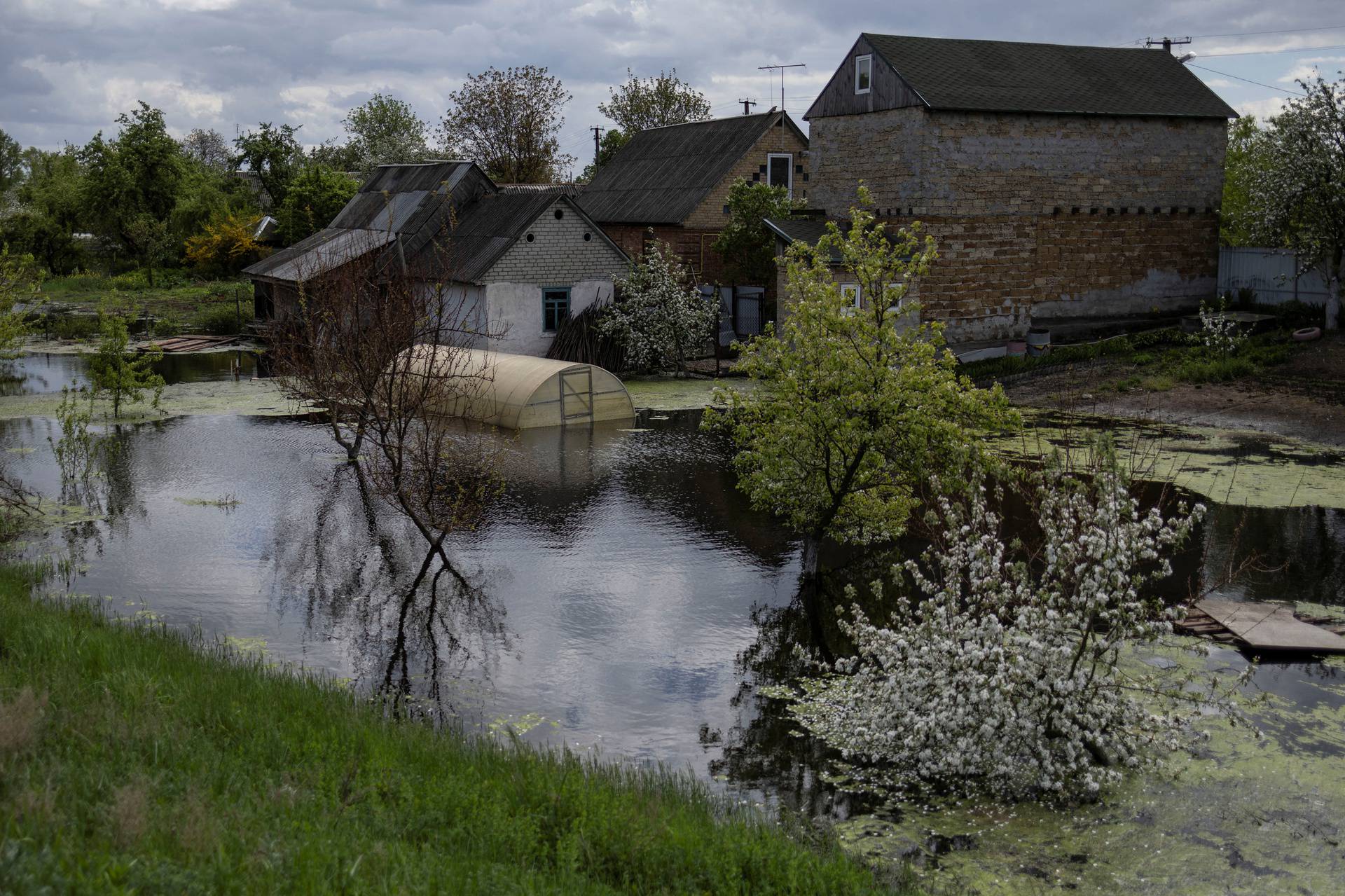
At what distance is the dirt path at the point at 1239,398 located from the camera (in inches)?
1115

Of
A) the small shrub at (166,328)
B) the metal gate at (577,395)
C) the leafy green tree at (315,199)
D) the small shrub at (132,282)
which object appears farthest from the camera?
the small shrub at (132,282)

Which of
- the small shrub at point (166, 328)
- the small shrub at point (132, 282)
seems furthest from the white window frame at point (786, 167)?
the small shrub at point (132, 282)

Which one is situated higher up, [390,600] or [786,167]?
[786,167]

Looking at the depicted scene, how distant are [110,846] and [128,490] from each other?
17.4 metres

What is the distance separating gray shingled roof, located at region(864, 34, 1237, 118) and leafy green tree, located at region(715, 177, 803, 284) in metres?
6.46

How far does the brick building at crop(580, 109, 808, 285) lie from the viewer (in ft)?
150

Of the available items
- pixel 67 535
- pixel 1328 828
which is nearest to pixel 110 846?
pixel 1328 828

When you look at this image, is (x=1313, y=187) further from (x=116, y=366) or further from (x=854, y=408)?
(x=116, y=366)

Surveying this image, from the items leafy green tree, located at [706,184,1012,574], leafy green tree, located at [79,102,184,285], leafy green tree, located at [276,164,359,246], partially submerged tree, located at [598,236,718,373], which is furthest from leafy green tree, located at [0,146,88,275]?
leafy green tree, located at [706,184,1012,574]

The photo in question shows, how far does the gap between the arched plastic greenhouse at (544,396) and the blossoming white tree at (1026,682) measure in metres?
18.8

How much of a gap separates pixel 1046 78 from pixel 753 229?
10.7m

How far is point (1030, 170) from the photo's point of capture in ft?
121

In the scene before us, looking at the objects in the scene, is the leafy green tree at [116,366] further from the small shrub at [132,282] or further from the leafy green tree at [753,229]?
the small shrub at [132,282]

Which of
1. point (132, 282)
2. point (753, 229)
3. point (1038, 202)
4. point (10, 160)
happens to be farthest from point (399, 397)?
point (10, 160)
